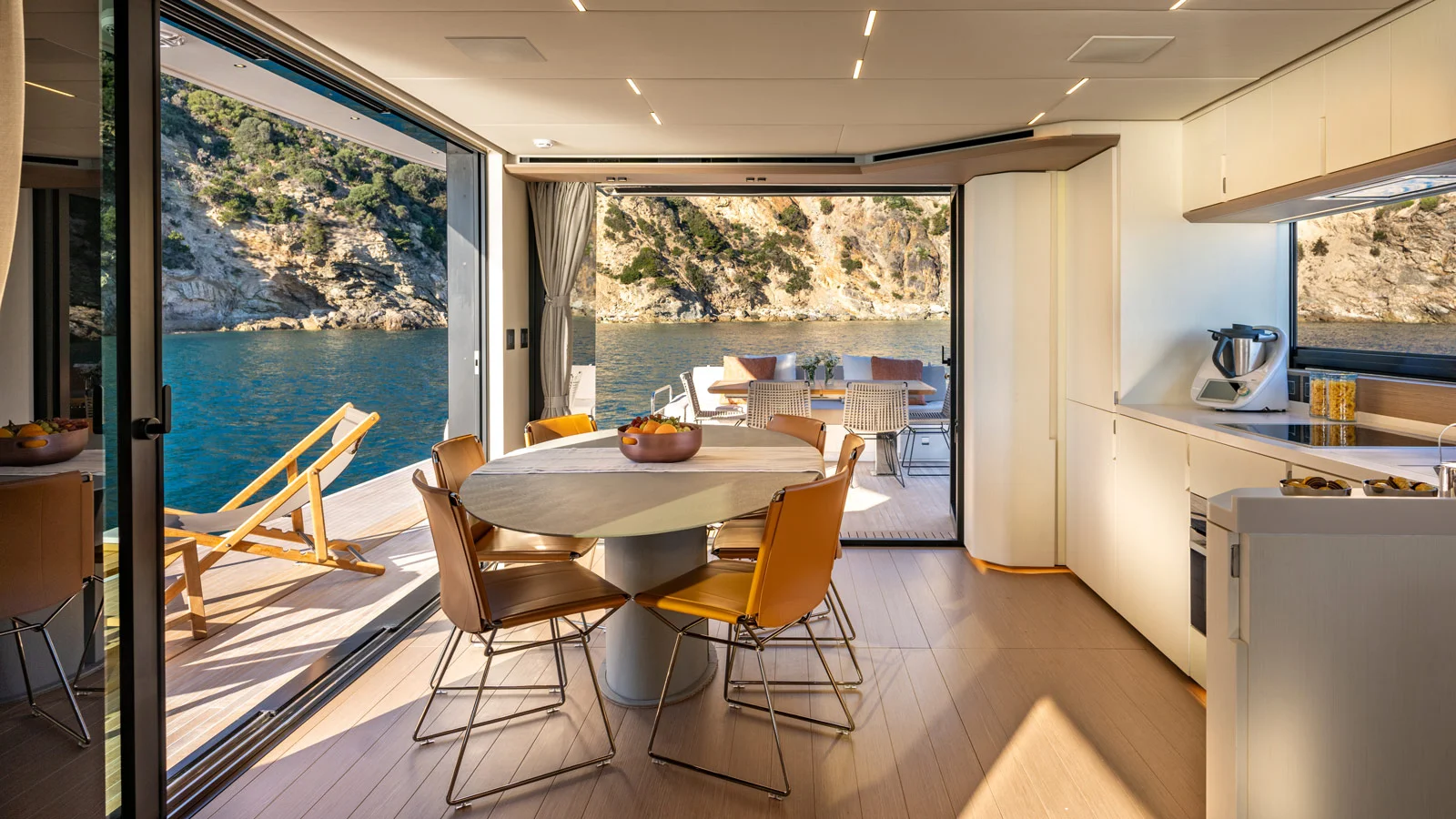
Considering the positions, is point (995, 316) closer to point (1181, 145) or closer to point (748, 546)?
point (1181, 145)

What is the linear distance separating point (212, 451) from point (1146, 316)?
25.7 metres

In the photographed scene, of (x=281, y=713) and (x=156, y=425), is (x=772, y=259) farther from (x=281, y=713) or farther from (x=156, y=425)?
(x=156, y=425)

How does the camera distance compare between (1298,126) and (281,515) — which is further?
(281,515)

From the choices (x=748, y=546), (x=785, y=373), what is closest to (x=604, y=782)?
(x=748, y=546)

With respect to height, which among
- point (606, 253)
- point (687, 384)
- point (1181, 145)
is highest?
point (606, 253)

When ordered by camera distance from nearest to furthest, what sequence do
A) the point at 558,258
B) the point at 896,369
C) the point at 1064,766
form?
the point at 1064,766 < the point at 558,258 < the point at 896,369

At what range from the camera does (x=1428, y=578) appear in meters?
1.61

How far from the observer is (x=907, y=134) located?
13.7 ft

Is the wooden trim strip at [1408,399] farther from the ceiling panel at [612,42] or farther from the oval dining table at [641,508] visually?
the ceiling panel at [612,42]

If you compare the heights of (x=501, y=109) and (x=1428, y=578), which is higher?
(x=501, y=109)

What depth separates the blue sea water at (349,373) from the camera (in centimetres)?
2311

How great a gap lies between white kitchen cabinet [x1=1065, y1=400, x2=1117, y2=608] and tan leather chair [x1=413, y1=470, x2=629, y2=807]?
2317 millimetres

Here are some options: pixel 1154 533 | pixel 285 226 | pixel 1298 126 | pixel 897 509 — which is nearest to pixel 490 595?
pixel 1154 533

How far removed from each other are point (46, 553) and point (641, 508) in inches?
51.9
